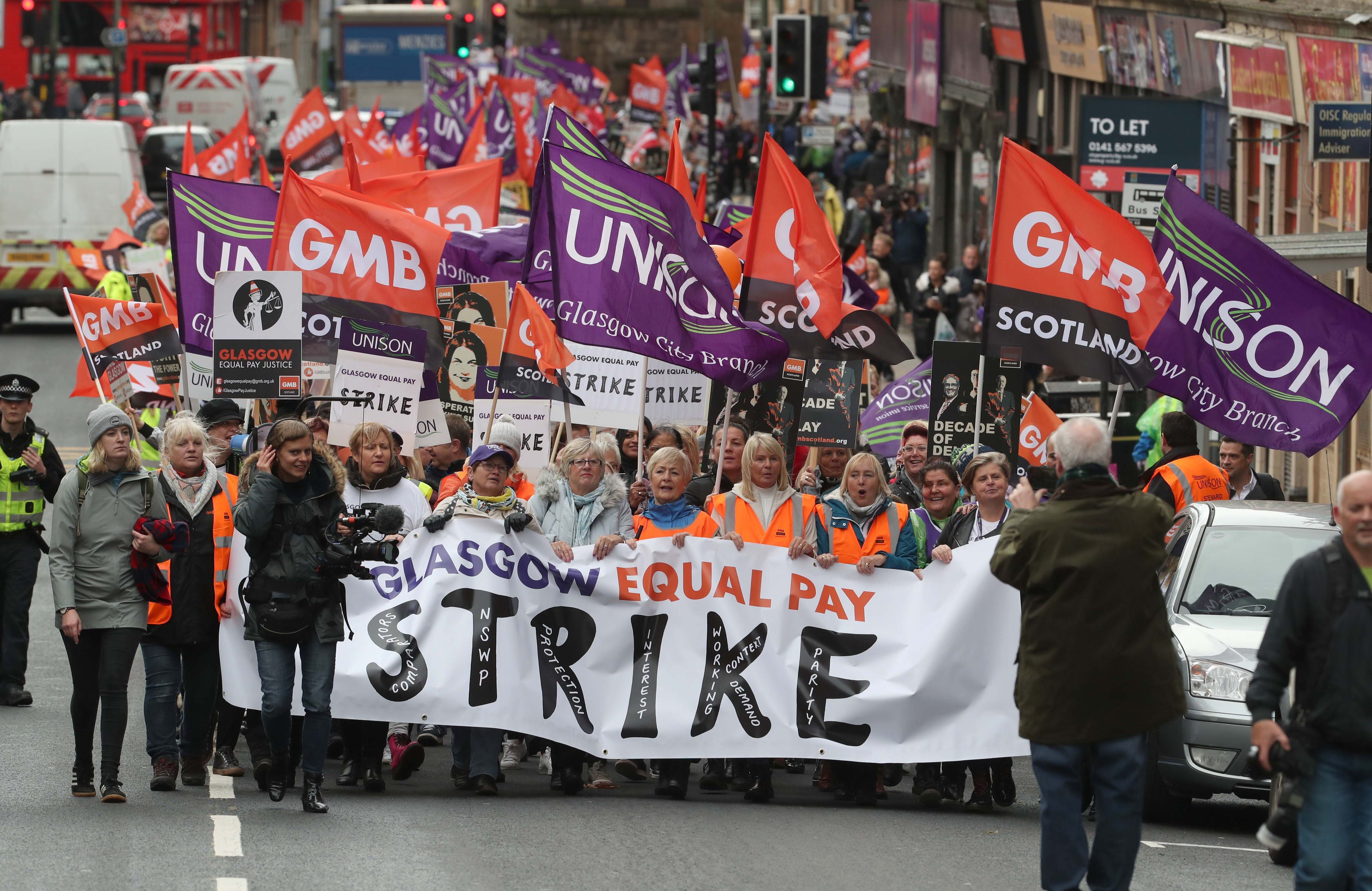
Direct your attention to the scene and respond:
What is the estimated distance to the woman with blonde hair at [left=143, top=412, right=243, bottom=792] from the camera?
967cm

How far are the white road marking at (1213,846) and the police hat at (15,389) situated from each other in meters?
5.99

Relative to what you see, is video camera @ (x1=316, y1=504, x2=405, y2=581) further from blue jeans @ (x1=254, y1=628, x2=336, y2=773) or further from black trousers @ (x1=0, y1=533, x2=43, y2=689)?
black trousers @ (x1=0, y1=533, x2=43, y2=689)

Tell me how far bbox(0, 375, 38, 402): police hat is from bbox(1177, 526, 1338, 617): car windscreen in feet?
19.2

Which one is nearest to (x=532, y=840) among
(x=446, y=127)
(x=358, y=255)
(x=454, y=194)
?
(x=358, y=255)

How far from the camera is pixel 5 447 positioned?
38.5 ft

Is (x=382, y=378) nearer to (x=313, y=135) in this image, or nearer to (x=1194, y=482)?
(x=1194, y=482)

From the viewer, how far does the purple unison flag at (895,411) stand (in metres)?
14.3

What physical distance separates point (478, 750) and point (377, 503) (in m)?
1.24

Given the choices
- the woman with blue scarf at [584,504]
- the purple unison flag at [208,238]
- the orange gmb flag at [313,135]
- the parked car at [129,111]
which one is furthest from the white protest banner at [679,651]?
the parked car at [129,111]

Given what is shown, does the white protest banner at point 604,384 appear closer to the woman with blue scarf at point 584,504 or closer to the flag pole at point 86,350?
the woman with blue scarf at point 584,504

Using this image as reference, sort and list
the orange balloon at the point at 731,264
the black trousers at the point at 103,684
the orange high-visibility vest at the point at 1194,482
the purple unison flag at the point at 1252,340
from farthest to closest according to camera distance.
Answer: the orange balloon at the point at 731,264 → the orange high-visibility vest at the point at 1194,482 → the purple unison flag at the point at 1252,340 → the black trousers at the point at 103,684

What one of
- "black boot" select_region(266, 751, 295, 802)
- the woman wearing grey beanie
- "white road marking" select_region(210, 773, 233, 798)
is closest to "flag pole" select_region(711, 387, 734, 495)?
"black boot" select_region(266, 751, 295, 802)

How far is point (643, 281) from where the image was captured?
1116 cm

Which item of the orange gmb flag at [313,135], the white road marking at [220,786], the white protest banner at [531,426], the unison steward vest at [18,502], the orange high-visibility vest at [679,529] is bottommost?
the white road marking at [220,786]
